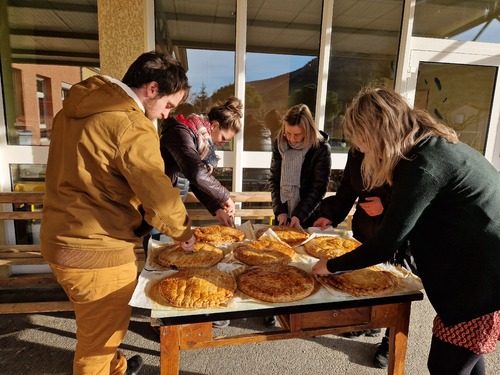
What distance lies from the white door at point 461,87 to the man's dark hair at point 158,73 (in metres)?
3.46

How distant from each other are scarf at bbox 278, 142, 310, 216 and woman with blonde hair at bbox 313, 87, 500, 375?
140 cm

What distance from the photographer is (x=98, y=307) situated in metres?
1.71

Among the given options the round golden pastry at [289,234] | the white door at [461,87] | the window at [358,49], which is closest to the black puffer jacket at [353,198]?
the round golden pastry at [289,234]

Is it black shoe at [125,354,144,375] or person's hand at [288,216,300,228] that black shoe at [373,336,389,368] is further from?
black shoe at [125,354,144,375]

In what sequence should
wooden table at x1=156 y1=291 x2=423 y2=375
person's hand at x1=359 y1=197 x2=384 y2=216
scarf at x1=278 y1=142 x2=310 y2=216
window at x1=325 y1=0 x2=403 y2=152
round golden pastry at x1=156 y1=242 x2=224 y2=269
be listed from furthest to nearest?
1. window at x1=325 y1=0 x2=403 y2=152
2. scarf at x1=278 y1=142 x2=310 y2=216
3. person's hand at x1=359 y1=197 x2=384 y2=216
4. round golden pastry at x1=156 y1=242 x2=224 y2=269
5. wooden table at x1=156 y1=291 x2=423 y2=375

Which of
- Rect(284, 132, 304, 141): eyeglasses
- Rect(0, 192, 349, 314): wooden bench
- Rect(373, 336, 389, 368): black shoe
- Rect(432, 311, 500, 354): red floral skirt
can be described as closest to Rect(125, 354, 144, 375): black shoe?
Rect(0, 192, 349, 314): wooden bench

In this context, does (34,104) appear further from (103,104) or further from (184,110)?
(103,104)

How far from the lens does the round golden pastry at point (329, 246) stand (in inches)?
87.4

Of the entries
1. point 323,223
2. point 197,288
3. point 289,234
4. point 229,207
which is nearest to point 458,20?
point 323,223

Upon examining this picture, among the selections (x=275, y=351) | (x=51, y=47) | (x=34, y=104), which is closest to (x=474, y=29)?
(x=275, y=351)

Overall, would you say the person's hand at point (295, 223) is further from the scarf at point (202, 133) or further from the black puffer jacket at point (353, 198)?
the scarf at point (202, 133)

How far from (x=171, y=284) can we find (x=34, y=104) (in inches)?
128

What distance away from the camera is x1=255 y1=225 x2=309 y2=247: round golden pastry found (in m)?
2.52

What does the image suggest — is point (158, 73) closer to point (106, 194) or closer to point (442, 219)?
point (106, 194)
